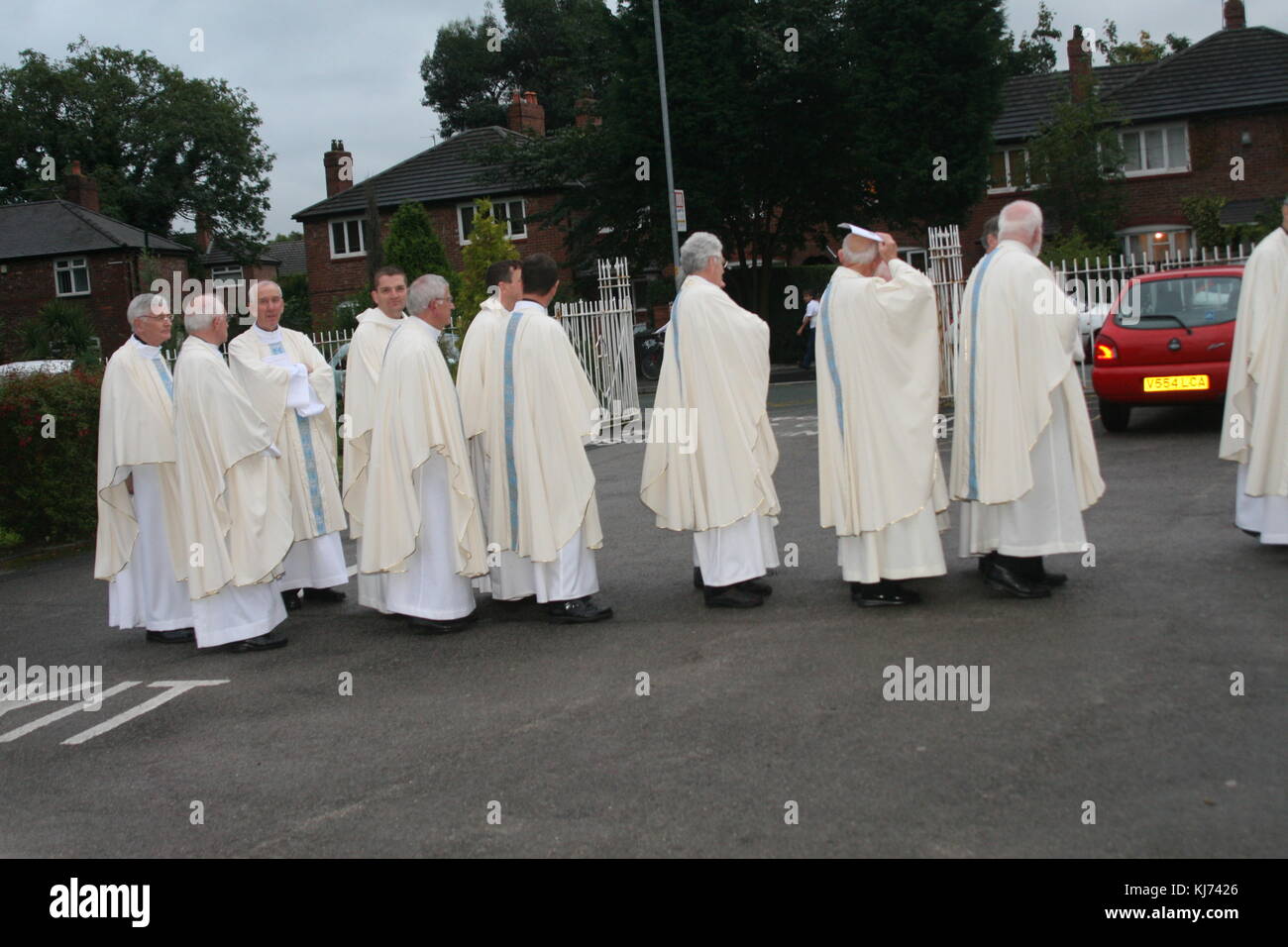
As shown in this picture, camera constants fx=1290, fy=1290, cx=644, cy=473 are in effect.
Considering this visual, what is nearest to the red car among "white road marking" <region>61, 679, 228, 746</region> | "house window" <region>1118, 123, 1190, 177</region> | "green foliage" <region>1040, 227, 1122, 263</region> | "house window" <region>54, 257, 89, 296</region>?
"white road marking" <region>61, 679, 228, 746</region>

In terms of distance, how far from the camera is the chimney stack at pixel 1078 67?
4017 cm

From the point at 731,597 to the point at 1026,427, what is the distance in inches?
80.9

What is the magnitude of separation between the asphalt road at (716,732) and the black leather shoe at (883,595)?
0.11 meters

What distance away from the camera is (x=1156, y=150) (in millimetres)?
42500

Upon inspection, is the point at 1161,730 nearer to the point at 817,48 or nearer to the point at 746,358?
the point at 746,358

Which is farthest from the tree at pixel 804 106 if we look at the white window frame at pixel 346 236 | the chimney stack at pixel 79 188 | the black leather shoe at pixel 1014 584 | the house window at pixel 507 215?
the chimney stack at pixel 79 188

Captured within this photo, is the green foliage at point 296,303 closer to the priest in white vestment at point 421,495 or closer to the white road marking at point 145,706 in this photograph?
the priest in white vestment at point 421,495

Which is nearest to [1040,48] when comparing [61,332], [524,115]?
[524,115]

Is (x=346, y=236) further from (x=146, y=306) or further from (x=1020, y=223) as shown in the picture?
(x=1020, y=223)

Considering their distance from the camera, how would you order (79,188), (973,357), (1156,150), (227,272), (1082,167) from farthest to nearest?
(227,272) < (79,188) < (1156,150) < (1082,167) < (973,357)

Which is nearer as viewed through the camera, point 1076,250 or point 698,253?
point 698,253

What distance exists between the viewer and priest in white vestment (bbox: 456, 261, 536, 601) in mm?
8555
